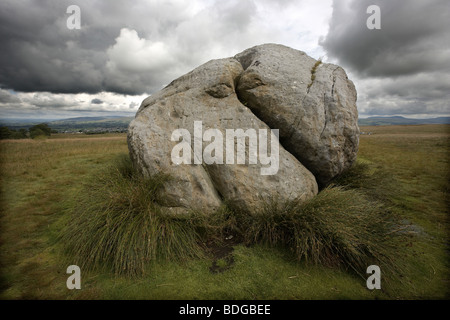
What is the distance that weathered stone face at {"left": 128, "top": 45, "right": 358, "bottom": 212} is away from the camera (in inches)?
193

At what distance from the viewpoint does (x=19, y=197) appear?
7027 mm

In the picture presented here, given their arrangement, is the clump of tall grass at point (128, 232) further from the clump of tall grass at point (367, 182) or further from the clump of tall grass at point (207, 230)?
the clump of tall grass at point (367, 182)

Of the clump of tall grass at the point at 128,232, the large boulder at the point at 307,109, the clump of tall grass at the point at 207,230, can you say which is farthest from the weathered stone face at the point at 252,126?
the clump of tall grass at the point at 128,232

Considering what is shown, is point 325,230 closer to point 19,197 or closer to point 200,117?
point 200,117

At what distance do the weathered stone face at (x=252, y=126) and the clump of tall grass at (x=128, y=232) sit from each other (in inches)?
18.8

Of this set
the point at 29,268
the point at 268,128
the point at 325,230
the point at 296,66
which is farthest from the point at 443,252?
the point at 29,268

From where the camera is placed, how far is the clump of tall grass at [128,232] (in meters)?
3.75

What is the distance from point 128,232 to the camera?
153 inches

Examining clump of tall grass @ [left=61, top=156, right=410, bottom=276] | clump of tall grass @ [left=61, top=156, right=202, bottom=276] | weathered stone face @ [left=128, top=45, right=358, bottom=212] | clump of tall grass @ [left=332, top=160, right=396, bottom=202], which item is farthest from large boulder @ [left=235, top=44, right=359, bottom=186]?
clump of tall grass @ [left=61, top=156, right=202, bottom=276]

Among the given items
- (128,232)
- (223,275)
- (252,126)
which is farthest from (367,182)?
(128,232)

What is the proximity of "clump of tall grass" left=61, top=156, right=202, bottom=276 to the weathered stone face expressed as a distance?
0.48 m

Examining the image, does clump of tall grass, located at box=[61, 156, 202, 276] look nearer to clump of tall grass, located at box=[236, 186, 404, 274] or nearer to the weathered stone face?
the weathered stone face

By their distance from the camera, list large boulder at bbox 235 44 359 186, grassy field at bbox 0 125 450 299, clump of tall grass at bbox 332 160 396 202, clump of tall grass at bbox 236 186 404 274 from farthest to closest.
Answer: clump of tall grass at bbox 332 160 396 202, large boulder at bbox 235 44 359 186, clump of tall grass at bbox 236 186 404 274, grassy field at bbox 0 125 450 299

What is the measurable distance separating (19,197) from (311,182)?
9529mm
